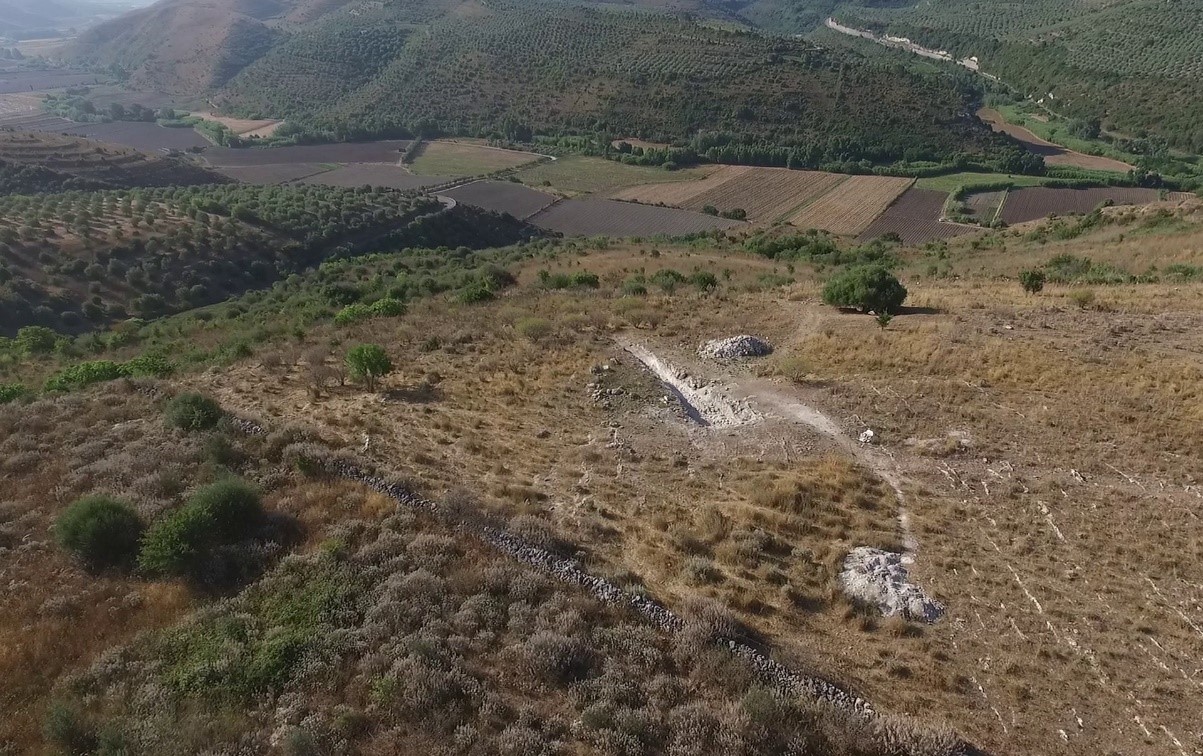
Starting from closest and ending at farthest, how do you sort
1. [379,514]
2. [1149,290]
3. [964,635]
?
1. [964,635]
2. [379,514]
3. [1149,290]

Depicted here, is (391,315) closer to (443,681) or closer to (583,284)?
(583,284)

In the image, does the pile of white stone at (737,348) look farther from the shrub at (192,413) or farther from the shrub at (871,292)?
the shrub at (192,413)

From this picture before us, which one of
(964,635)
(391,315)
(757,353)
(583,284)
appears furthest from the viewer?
(583,284)

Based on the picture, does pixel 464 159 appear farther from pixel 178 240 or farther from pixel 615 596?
pixel 615 596

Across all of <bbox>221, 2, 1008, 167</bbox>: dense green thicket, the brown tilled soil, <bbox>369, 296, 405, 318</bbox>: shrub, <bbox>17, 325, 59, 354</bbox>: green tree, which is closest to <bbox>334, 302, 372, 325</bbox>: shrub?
<bbox>369, 296, 405, 318</bbox>: shrub

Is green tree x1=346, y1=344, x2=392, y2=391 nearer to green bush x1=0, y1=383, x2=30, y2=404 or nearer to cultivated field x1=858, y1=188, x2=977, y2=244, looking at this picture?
green bush x1=0, y1=383, x2=30, y2=404

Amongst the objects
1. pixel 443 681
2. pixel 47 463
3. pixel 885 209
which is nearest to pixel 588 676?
pixel 443 681

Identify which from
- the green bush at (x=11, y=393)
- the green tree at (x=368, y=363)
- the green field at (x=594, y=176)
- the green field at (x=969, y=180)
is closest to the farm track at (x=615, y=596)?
the green tree at (x=368, y=363)
